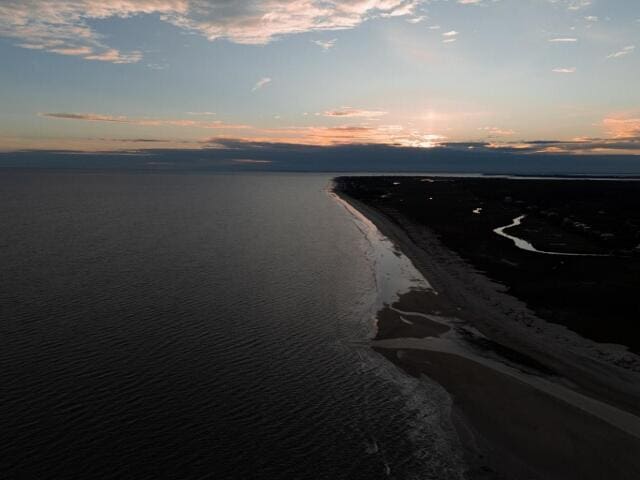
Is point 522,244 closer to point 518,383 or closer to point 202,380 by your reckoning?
point 518,383

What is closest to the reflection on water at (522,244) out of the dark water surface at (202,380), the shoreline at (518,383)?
the shoreline at (518,383)

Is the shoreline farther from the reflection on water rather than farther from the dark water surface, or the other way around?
the reflection on water

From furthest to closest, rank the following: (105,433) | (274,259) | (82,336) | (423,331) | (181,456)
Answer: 1. (274,259)
2. (423,331)
3. (82,336)
4. (105,433)
5. (181,456)

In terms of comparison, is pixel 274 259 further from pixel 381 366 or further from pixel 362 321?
pixel 381 366

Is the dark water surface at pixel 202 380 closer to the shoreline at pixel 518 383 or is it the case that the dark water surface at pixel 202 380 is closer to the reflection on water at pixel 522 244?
the shoreline at pixel 518 383

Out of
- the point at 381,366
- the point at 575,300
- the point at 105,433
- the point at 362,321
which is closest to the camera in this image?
the point at 105,433

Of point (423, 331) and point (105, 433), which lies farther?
point (423, 331)

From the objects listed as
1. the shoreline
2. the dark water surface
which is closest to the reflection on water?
the shoreline

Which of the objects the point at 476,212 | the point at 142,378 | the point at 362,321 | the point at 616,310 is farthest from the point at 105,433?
the point at 476,212
